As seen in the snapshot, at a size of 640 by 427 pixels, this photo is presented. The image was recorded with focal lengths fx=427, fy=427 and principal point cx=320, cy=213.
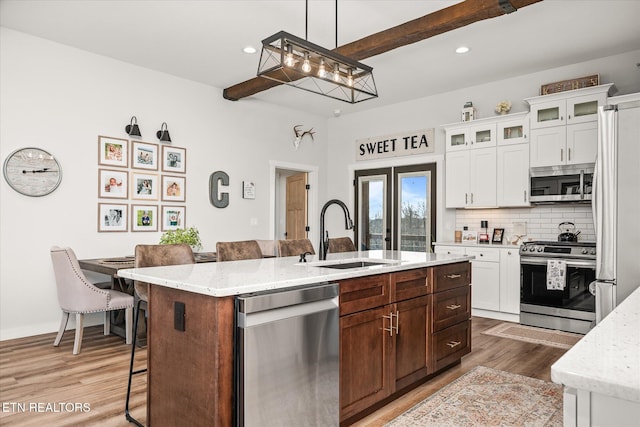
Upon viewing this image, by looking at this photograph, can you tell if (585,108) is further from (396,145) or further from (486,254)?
(396,145)

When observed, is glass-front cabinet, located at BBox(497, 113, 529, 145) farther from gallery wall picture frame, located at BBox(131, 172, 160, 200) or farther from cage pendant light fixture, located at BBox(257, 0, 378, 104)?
gallery wall picture frame, located at BBox(131, 172, 160, 200)

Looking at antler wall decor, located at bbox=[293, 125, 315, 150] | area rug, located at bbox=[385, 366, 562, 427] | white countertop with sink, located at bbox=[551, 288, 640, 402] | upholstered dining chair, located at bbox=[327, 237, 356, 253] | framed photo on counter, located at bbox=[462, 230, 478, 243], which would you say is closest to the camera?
white countertop with sink, located at bbox=[551, 288, 640, 402]

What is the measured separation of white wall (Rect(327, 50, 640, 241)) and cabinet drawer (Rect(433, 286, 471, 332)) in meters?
2.39

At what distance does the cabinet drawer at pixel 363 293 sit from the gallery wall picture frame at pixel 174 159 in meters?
3.80

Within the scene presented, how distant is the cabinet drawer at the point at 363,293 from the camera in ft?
7.72

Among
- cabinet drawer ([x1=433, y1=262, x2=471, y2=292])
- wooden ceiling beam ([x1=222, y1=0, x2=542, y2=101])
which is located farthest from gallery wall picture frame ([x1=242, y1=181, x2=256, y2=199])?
cabinet drawer ([x1=433, y1=262, x2=471, y2=292])

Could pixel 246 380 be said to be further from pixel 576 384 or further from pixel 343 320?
pixel 576 384

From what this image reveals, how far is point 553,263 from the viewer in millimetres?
4629

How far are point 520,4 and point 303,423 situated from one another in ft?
11.0

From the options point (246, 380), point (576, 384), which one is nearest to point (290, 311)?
point (246, 380)

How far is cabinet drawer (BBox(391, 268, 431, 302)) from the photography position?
272 cm

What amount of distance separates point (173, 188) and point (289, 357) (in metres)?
4.04

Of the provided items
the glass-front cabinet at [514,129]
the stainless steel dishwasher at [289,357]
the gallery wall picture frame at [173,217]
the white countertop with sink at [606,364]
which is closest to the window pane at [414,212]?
the glass-front cabinet at [514,129]

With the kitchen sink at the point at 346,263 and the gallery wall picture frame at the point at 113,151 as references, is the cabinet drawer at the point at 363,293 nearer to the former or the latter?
the kitchen sink at the point at 346,263
